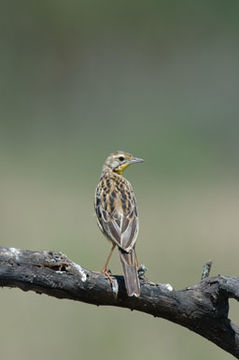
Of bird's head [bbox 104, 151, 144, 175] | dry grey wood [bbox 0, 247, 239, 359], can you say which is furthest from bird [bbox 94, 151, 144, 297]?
bird's head [bbox 104, 151, 144, 175]

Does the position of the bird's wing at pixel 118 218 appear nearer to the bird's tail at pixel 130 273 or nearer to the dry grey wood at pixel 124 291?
the bird's tail at pixel 130 273

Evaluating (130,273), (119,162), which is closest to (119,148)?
(119,162)

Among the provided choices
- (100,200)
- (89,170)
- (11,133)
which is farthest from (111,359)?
(11,133)

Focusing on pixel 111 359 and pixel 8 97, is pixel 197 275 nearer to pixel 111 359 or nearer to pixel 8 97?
pixel 111 359

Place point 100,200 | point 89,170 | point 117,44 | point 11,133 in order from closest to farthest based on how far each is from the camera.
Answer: point 100,200
point 89,170
point 11,133
point 117,44

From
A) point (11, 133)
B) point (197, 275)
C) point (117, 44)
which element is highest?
point (117, 44)

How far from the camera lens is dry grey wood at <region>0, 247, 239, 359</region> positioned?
17.9 ft

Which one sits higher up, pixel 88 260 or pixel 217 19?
pixel 217 19

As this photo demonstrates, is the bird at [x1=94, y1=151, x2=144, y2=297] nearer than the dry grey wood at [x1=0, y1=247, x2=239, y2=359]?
No

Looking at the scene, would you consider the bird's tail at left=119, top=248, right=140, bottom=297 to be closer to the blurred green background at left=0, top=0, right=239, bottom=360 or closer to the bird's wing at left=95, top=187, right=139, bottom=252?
the bird's wing at left=95, top=187, right=139, bottom=252

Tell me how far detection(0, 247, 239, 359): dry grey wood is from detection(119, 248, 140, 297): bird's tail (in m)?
0.05

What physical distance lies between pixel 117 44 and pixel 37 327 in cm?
1450

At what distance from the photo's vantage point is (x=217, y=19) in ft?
77.5

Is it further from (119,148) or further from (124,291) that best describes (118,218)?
(119,148)
